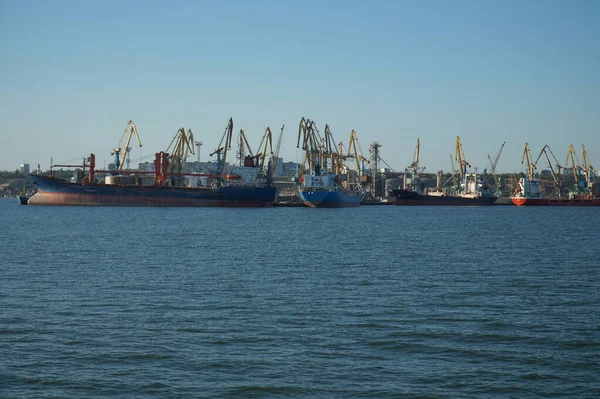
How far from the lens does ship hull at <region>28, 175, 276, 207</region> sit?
139m

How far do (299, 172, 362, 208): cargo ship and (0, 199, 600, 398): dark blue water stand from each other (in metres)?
102

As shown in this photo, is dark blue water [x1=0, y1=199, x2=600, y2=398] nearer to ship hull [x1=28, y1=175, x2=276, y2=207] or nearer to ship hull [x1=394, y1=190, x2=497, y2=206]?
ship hull [x1=28, y1=175, x2=276, y2=207]

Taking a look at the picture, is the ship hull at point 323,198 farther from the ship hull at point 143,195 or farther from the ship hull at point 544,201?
the ship hull at point 544,201

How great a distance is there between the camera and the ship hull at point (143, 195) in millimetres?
139375

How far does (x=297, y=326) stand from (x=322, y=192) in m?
124

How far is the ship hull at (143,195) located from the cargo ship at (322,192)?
32.0 feet

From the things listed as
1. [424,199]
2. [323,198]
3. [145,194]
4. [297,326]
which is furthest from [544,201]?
[297,326]

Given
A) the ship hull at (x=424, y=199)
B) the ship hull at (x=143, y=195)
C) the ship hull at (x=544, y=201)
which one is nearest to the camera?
the ship hull at (x=143, y=195)

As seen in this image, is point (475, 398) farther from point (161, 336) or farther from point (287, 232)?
point (287, 232)

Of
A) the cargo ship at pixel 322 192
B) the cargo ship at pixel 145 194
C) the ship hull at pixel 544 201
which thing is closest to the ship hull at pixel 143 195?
the cargo ship at pixel 145 194

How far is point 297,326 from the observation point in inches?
916

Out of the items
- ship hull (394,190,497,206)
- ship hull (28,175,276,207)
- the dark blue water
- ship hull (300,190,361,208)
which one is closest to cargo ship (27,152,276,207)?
ship hull (28,175,276,207)

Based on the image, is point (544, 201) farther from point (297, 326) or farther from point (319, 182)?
point (297, 326)

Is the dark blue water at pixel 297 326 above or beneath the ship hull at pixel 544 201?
beneath
